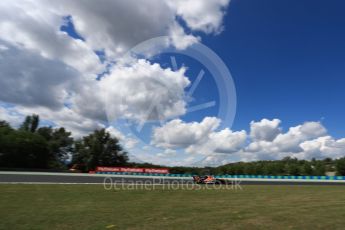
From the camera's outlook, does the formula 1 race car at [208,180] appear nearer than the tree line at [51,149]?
Yes

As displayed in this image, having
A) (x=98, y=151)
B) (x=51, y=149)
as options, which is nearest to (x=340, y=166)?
(x=98, y=151)

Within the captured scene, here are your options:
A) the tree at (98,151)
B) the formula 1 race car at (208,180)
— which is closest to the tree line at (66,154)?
the tree at (98,151)

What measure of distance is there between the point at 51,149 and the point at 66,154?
1341 cm

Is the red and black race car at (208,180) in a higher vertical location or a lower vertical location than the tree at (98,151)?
lower

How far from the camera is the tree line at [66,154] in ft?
225

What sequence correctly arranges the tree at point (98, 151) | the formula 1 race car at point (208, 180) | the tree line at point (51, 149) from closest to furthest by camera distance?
the formula 1 race car at point (208, 180) < the tree line at point (51, 149) < the tree at point (98, 151)

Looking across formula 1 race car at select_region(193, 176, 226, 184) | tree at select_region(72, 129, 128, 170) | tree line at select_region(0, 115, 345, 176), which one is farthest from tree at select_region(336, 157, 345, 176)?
formula 1 race car at select_region(193, 176, 226, 184)

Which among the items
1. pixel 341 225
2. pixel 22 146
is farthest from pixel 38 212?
pixel 22 146

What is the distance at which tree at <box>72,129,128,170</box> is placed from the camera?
269 feet

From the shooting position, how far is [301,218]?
9602 millimetres

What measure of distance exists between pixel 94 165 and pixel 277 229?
254 feet

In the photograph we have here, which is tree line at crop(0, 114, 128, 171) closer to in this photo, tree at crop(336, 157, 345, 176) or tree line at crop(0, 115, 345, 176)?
tree line at crop(0, 115, 345, 176)

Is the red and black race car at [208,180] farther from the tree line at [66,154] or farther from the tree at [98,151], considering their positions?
the tree at [98,151]

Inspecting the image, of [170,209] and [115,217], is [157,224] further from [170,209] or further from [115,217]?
[170,209]
